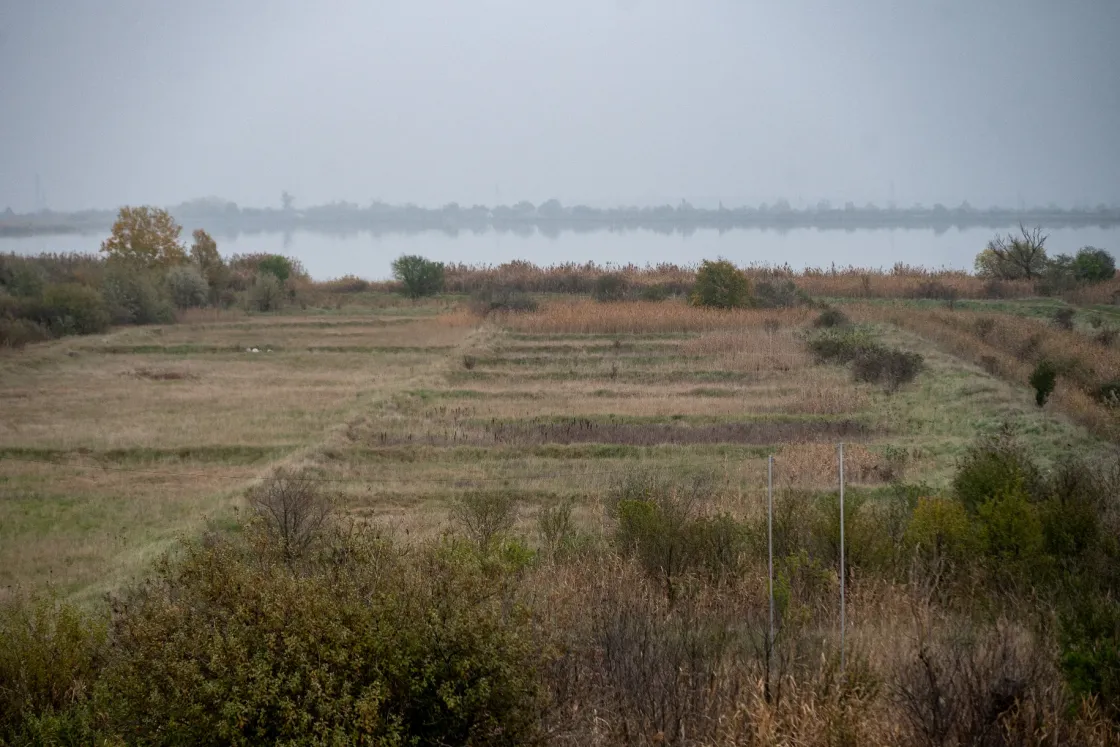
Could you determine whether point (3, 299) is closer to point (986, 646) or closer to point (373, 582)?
point (373, 582)

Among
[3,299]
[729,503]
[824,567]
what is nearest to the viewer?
[824,567]

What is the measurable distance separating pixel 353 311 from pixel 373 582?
3547 centimetres

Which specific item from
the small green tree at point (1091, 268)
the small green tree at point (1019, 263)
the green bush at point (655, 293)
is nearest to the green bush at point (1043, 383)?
the green bush at point (655, 293)

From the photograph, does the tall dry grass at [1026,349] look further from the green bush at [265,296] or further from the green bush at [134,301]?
the green bush at [134,301]

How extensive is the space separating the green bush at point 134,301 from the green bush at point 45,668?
32025mm

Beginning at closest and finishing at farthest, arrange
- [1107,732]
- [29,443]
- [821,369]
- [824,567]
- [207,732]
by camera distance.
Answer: [207,732], [1107,732], [824,567], [29,443], [821,369]

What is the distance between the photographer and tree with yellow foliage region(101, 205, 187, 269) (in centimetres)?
4731

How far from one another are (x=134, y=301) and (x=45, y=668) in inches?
1314

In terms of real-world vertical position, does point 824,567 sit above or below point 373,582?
below

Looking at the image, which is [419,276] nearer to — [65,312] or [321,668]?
[65,312]

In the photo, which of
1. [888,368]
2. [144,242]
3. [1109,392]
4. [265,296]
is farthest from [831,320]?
[144,242]

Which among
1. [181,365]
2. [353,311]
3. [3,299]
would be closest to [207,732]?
[181,365]

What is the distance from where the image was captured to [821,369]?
23844 millimetres

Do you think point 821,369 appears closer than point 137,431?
No
